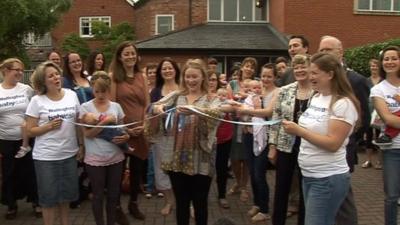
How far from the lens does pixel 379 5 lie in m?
23.3

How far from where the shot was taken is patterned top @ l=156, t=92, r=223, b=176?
4488 mm

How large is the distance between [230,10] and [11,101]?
20.2 m

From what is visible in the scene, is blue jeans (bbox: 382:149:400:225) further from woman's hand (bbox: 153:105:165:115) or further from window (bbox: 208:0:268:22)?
window (bbox: 208:0:268:22)

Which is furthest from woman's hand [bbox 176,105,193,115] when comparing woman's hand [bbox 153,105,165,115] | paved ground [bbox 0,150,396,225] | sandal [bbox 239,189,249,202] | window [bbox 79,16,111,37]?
window [bbox 79,16,111,37]

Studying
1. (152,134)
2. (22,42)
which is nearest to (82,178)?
(152,134)

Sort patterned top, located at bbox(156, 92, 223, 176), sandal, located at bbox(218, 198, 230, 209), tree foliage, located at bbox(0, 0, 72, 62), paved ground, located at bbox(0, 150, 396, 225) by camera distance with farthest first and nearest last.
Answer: tree foliage, located at bbox(0, 0, 72, 62) → sandal, located at bbox(218, 198, 230, 209) → paved ground, located at bbox(0, 150, 396, 225) → patterned top, located at bbox(156, 92, 223, 176)

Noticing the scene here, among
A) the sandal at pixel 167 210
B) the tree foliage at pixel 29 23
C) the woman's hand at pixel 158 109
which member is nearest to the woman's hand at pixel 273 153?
the woman's hand at pixel 158 109

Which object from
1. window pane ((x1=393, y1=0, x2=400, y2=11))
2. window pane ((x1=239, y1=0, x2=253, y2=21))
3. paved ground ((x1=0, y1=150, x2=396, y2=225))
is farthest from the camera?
window pane ((x1=239, y1=0, x2=253, y2=21))

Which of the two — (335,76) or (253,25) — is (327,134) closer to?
(335,76)

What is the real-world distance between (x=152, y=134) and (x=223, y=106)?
812 millimetres

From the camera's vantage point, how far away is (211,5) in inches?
989

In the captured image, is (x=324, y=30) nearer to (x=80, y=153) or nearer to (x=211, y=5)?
(x=211, y=5)

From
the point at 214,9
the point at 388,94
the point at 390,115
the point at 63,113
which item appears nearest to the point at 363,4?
the point at 214,9

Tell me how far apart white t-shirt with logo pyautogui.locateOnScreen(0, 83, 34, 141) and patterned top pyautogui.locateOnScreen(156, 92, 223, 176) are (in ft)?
8.02
